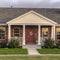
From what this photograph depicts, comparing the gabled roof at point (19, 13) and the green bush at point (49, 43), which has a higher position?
the gabled roof at point (19, 13)

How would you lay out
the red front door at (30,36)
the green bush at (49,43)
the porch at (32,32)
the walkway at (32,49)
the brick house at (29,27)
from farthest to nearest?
the red front door at (30,36)
the porch at (32,32)
the brick house at (29,27)
the green bush at (49,43)
the walkway at (32,49)

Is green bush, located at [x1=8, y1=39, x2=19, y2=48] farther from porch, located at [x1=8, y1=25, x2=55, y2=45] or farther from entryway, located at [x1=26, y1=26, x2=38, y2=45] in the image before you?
entryway, located at [x1=26, y1=26, x2=38, y2=45]

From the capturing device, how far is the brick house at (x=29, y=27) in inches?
1592

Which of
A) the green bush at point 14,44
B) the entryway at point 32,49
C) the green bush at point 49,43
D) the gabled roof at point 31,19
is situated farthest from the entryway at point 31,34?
the green bush at point 14,44

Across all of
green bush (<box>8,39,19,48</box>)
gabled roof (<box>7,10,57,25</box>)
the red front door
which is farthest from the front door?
green bush (<box>8,39,19,48</box>)

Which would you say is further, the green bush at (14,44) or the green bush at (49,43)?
the green bush at (49,43)

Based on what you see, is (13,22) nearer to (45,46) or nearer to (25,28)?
(25,28)

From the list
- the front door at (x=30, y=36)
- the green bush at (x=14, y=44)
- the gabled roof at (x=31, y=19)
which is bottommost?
the green bush at (x=14, y=44)

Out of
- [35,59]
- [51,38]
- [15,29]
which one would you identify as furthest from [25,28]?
[35,59]

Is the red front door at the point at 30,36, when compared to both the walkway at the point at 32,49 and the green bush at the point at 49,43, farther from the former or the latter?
the green bush at the point at 49,43

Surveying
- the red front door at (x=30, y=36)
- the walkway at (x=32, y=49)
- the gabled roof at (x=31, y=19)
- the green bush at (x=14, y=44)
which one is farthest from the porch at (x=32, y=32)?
the green bush at (x=14, y=44)

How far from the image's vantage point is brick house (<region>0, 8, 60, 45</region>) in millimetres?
40438

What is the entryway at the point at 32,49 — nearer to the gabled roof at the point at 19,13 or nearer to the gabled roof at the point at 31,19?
the gabled roof at the point at 31,19

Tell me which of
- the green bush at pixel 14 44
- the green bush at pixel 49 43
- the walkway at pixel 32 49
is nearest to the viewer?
the walkway at pixel 32 49
